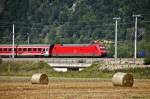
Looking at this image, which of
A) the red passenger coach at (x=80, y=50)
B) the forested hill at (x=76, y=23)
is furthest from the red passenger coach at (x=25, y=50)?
the forested hill at (x=76, y=23)

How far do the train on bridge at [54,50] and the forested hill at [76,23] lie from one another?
4586cm

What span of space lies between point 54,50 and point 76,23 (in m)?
80.8

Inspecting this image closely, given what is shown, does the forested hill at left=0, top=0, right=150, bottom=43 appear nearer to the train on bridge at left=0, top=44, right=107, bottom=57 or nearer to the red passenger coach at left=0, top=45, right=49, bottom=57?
the red passenger coach at left=0, top=45, right=49, bottom=57

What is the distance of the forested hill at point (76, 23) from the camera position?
546 feet

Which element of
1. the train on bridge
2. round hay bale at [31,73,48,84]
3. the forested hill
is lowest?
the train on bridge

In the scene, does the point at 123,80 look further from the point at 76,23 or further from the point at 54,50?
the point at 76,23

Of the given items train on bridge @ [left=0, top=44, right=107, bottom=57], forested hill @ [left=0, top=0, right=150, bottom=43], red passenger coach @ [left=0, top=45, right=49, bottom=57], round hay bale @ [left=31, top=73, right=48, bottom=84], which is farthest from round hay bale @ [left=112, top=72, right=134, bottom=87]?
forested hill @ [left=0, top=0, right=150, bottom=43]

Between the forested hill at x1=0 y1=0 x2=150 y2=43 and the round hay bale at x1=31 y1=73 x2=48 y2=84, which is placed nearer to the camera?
the round hay bale at x1=31 y1=73 x2=48 y2=84

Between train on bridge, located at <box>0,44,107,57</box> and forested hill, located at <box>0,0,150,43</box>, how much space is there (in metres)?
45.9

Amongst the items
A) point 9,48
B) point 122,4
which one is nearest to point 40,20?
point 122,4

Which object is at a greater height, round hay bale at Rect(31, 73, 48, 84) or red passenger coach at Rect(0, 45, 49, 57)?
round hay bale at Rect(31, 73, 48, 84)

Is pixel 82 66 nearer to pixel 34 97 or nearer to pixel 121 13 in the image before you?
pixel 34 97

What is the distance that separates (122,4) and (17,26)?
35.3 m

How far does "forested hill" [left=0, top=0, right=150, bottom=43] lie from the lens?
166m
